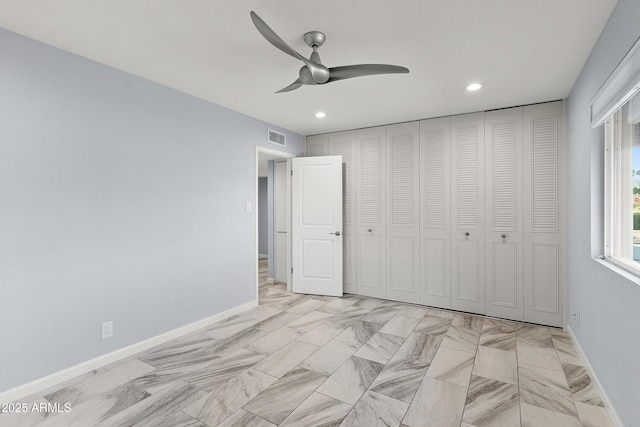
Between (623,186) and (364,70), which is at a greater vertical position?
(364,70)

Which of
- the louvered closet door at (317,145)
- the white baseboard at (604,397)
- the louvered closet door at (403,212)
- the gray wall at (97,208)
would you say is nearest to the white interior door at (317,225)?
the louvered closet door at (317,145)

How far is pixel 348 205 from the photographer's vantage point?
482cm

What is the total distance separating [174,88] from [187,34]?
1105 millimetres

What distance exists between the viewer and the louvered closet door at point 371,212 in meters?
4.54

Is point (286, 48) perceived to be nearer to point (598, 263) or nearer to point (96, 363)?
point (598, 263)

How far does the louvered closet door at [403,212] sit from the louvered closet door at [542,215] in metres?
1.23

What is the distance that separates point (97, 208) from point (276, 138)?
8.21ft

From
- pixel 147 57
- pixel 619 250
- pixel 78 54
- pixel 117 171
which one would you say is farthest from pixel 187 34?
pixel 619 250

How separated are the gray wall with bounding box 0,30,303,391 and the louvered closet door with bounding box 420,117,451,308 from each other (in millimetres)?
2490

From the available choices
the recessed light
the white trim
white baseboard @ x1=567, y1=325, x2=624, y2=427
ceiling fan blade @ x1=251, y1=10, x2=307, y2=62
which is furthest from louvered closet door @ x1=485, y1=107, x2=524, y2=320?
ceiling fan blade @ x1=251, y1=10, x2=307, y2=62

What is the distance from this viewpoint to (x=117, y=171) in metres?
2.71

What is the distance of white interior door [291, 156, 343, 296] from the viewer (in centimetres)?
471

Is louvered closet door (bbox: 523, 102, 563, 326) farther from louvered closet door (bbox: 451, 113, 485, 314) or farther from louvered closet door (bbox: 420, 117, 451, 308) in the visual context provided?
louvered closet door (bbox: 420, 117, 451, 308)

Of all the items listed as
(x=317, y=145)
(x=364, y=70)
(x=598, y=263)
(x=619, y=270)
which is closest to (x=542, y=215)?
(x=598, y=263)
